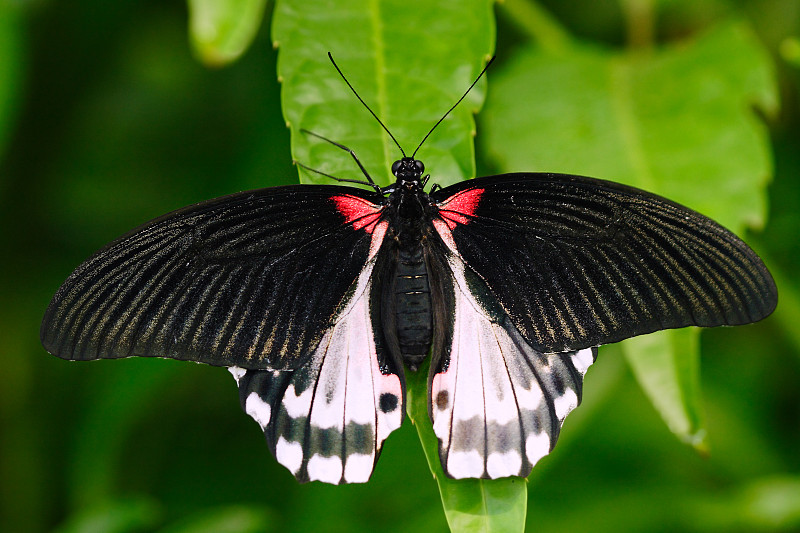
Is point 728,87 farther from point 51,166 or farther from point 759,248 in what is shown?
point 51,166

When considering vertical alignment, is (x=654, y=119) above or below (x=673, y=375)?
above

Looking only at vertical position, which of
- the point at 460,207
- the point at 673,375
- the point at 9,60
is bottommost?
the point at 673,375

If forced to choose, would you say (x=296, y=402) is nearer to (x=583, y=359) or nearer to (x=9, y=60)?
(x=583, y=359)

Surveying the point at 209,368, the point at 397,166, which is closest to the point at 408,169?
the point at 397,166

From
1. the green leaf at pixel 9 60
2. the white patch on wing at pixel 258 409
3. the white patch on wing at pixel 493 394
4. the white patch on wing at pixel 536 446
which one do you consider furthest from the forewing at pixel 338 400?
the green leaf at pixel 9 60

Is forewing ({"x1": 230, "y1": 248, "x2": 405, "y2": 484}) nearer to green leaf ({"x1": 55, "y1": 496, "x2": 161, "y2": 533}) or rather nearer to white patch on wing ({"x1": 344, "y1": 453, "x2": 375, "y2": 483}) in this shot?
white patch on wing ({"x1": 344, "y1": 453, "x2": 375, "y2": 483})

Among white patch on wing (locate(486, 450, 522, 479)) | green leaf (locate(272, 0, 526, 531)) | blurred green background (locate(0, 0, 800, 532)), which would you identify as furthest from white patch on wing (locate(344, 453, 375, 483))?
blurred green background (locate(0, 0, 800, 532))
